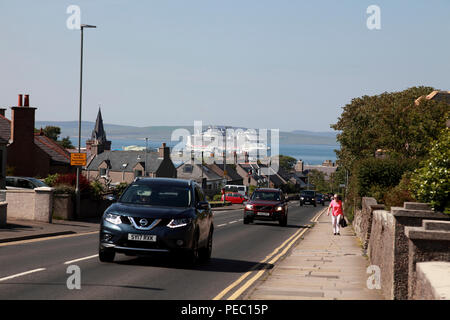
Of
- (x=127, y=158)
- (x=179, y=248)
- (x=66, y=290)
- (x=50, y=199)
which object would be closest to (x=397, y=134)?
(x=50, y=199)

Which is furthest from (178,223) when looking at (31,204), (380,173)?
(380,173)

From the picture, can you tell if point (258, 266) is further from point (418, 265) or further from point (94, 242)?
point (418, 265)

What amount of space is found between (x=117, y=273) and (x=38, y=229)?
32.5 feet

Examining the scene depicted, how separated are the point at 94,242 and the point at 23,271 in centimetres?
704

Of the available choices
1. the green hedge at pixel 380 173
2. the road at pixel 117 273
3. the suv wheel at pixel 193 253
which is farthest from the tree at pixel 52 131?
the suv wheel at pixel 193 253

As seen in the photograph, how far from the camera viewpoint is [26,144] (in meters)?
50.3

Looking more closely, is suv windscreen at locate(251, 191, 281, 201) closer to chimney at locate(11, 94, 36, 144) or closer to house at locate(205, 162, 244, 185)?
chimney at locate(11, 94, 36, 144)

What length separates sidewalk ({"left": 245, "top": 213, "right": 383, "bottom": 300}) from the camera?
11289 mm

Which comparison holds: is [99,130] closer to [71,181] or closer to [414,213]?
[71,181]

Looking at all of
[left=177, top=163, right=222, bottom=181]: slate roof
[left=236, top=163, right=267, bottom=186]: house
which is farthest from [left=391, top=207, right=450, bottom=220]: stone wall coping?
[left=236, top=163, right=267, bottom=186]: house

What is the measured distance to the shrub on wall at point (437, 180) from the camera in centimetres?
1093

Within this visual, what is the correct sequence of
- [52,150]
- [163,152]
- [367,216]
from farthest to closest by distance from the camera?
[163,152], [52,150], [367,216]

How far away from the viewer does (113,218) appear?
14.0 m

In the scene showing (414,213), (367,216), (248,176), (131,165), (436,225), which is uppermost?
(131,165)
